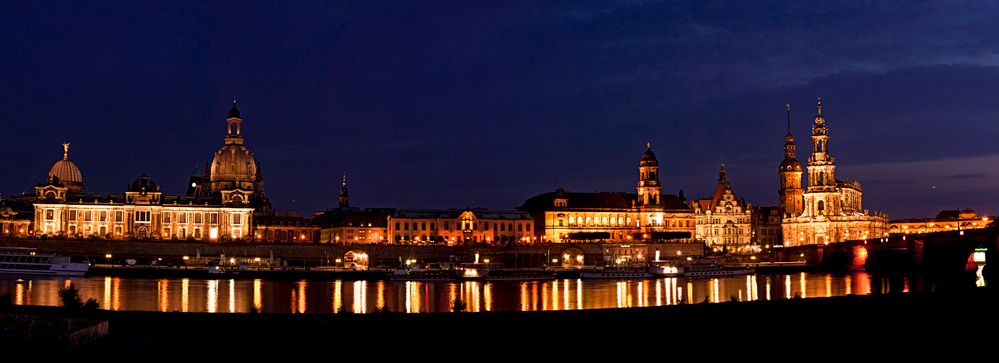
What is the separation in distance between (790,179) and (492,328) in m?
163

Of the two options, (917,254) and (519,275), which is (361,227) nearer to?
(519,275)

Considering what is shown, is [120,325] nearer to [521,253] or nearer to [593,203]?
[521,253]

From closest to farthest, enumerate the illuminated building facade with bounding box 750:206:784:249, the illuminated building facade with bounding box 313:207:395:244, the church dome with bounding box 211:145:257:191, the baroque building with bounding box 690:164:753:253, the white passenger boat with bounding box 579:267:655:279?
the white passenger boat with bounding box 579:267:655:279 → the illuminated building facade with bounding box 313:207:395:244 → the church dome with bounding box 211:145:257:191 → the baroque building with bounding box 690:164:753:253 → the illuminated building facade with bounding box 750:206:784:249

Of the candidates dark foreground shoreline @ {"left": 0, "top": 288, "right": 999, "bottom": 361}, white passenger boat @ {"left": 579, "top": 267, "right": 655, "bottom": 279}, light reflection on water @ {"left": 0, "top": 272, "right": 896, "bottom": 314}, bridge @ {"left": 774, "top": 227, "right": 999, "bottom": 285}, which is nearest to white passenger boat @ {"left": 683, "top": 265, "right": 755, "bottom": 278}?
white passenger boat @ {"left": 579, "top": 267, "right": 655, "bottom": 279}

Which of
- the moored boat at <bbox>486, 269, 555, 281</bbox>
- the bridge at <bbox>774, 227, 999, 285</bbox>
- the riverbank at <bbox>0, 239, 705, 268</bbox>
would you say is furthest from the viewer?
the riverbank at <bbox>0, 239, 705, 268</bbox>

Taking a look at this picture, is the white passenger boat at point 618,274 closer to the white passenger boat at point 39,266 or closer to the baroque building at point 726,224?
the white passenger boat at point 39,266

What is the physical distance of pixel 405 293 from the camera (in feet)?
269

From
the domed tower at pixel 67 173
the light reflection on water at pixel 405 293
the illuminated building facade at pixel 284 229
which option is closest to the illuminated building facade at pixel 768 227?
the illuminated building facade at pixel 284 229

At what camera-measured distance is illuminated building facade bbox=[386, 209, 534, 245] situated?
151 metres

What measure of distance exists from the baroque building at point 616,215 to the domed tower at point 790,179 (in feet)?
73.8

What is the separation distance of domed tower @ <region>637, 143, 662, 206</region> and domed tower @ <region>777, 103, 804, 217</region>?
1129 inches

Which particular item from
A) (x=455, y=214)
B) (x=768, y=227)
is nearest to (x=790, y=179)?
(x=768, y=227)

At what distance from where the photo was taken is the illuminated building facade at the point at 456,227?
151 m

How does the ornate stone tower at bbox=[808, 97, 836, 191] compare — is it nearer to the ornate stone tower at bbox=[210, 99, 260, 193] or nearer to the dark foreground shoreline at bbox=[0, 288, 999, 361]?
the ornate stone tower at bbox=[210, 99, 260, 193]
